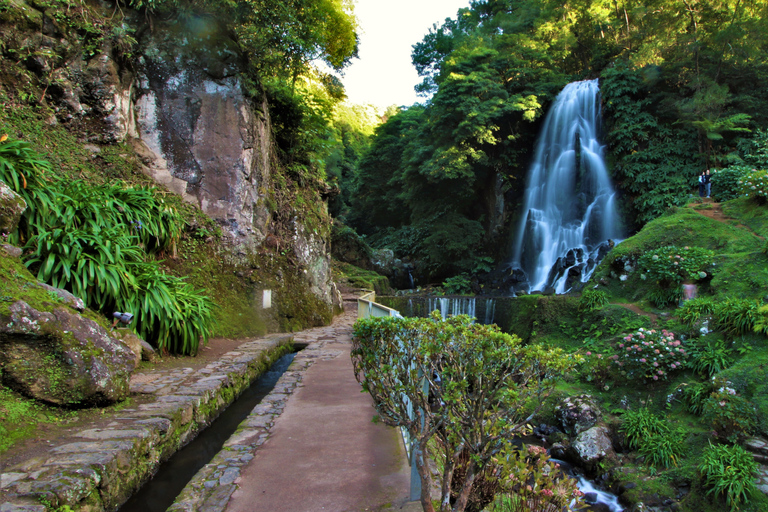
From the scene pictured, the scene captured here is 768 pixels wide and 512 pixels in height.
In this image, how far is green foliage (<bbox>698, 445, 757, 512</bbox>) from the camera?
165 inches

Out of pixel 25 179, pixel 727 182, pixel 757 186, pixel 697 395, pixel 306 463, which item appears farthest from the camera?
pixel 727 182

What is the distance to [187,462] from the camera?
3.70 m

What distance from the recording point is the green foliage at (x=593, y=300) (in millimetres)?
8445

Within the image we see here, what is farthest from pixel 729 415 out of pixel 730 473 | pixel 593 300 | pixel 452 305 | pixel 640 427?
pixel 452 305

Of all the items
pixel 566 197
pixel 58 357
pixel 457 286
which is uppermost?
pixel 566 197

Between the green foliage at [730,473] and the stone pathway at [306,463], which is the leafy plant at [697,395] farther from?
the stone pathway at [306,463]

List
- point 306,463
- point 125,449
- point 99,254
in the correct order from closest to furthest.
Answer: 1. point 125,449
2. point 306,463
3. point 99,254

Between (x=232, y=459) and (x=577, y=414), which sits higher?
(x=232, y=459)

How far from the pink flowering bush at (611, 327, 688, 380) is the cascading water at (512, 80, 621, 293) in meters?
8.08

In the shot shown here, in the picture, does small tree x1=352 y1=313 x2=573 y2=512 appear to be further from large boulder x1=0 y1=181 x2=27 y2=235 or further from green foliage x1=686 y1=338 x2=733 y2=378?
green foliage x1=686 y1=338 x2=733 y2=378

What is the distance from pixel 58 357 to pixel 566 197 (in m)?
17.2

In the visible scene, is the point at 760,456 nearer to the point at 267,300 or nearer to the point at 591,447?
the point at 591,447

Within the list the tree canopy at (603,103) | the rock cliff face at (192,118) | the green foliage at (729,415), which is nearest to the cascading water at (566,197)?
the tree canopy at (603,103)

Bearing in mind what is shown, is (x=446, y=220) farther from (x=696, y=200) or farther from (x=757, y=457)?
(x=757, y=457)
